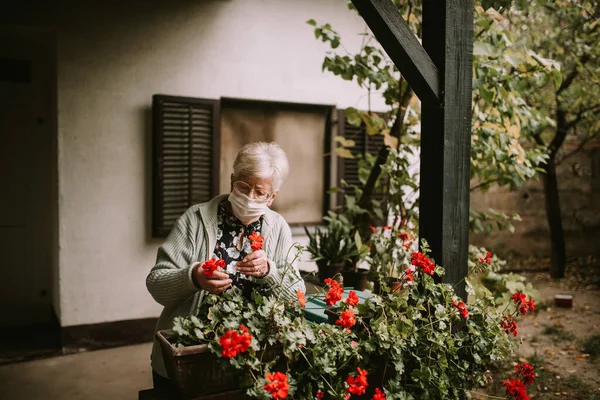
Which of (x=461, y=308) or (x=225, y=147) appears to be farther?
(x=225, y=147)

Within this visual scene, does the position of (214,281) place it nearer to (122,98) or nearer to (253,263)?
(253,263)

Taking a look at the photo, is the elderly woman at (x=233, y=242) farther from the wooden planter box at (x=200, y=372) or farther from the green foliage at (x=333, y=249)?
the green foliage at (x=333, y=249)

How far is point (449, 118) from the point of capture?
2.13m

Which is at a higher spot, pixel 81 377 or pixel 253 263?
pixel 253 263

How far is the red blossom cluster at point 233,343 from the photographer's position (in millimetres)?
1474

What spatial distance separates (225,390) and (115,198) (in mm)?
3097

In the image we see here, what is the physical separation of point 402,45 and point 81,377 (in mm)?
3347

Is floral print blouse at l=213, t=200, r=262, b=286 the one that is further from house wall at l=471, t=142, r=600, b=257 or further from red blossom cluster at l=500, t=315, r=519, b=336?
house wall at l=471, t=142, r=600, b=257

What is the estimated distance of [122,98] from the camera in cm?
435

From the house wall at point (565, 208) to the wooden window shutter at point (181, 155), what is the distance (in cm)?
490

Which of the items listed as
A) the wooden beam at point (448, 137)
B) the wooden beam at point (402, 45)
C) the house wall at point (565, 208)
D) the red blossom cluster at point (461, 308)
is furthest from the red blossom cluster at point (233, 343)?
the house wall at point (565, 208)

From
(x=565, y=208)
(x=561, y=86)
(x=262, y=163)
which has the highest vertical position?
(x=561, y=86)

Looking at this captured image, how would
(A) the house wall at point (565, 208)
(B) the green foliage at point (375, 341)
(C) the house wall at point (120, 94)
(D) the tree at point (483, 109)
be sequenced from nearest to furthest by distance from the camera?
(B) the green foliage at point (375, 341) → (D) the tree at point (483, 109) → (C) the house wall at point (120, 94) → (A) the house wall at point (565, 208)

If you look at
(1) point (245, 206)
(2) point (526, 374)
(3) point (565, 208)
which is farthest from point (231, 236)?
(3) point (565, 208)
